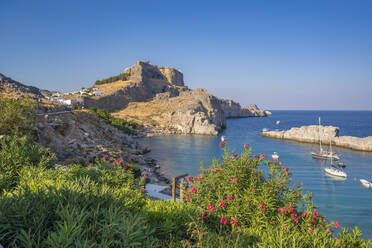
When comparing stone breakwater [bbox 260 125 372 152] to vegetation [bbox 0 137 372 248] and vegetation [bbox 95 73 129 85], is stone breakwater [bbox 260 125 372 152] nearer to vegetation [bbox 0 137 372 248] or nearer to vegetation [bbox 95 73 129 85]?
vegetation [bbox 0 137 372 248]

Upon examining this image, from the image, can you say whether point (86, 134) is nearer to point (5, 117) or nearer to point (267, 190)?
point (5, 117)

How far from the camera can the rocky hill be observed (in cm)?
7956

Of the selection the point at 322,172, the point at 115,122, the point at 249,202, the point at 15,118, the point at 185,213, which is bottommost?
the point at 322,172

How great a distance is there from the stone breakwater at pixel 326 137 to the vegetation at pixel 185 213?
2094 inches

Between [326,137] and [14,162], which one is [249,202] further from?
[326,137]

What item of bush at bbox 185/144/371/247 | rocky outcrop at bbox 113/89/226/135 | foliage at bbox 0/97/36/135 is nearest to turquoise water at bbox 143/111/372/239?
bush at bbox 185/144/371/247

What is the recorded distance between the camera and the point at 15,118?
1606 cm

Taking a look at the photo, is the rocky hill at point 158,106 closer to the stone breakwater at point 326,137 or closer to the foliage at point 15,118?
the stone breakwater at point 326,137

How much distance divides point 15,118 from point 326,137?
66470 millimetres

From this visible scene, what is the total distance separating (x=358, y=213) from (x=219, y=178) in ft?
74.6

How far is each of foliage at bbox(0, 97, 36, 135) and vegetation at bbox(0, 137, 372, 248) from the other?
10810 mm

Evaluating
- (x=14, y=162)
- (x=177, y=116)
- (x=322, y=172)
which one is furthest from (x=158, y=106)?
(x=14, y=162)

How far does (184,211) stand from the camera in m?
6.14

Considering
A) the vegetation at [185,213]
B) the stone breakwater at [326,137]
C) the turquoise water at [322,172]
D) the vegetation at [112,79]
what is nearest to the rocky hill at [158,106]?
the vegetation at [112,79]
